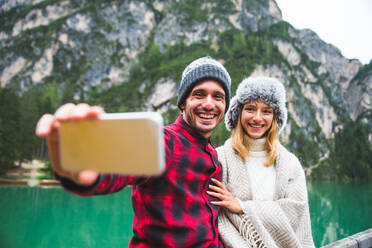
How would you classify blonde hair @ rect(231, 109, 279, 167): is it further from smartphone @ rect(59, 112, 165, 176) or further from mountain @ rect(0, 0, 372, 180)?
mountain @ rect(0, 0, 372, 180)

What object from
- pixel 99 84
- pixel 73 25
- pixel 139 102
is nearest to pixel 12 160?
pixel 139 102

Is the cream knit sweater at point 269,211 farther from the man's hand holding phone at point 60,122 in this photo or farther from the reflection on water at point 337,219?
the reflection on water at point 337,219

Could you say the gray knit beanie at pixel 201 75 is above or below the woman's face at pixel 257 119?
above

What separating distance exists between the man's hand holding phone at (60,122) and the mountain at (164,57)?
47440mm

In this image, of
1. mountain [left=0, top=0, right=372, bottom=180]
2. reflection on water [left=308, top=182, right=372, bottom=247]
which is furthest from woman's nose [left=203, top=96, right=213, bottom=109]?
mountain [left=0, top=0, right=372, bottom=180]

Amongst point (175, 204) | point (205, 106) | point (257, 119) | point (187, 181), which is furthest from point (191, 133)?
point (257, 119)

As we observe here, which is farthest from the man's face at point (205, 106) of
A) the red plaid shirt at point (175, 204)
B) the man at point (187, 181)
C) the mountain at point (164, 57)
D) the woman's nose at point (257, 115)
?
the mountain at point (164, 57)

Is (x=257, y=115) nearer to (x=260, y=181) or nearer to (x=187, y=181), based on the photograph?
(x=260, y=181)

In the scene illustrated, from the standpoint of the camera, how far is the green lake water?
11.4 metres

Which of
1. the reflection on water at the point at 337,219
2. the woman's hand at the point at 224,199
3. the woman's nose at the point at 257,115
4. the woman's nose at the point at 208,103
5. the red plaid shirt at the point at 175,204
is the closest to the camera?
the red plaid shirt at the point at 175,204

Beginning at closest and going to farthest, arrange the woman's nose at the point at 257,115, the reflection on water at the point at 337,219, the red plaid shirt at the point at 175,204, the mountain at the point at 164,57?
the red plaid shirt at the point at 175,204, the woman's nose at the point at 257,115, the reflection on water at the point at 337,219, the mountain at the point at 164,57

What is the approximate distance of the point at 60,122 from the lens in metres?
0.59

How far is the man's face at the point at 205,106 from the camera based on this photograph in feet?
4.92

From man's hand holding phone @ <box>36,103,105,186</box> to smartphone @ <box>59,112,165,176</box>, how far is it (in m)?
0.02
